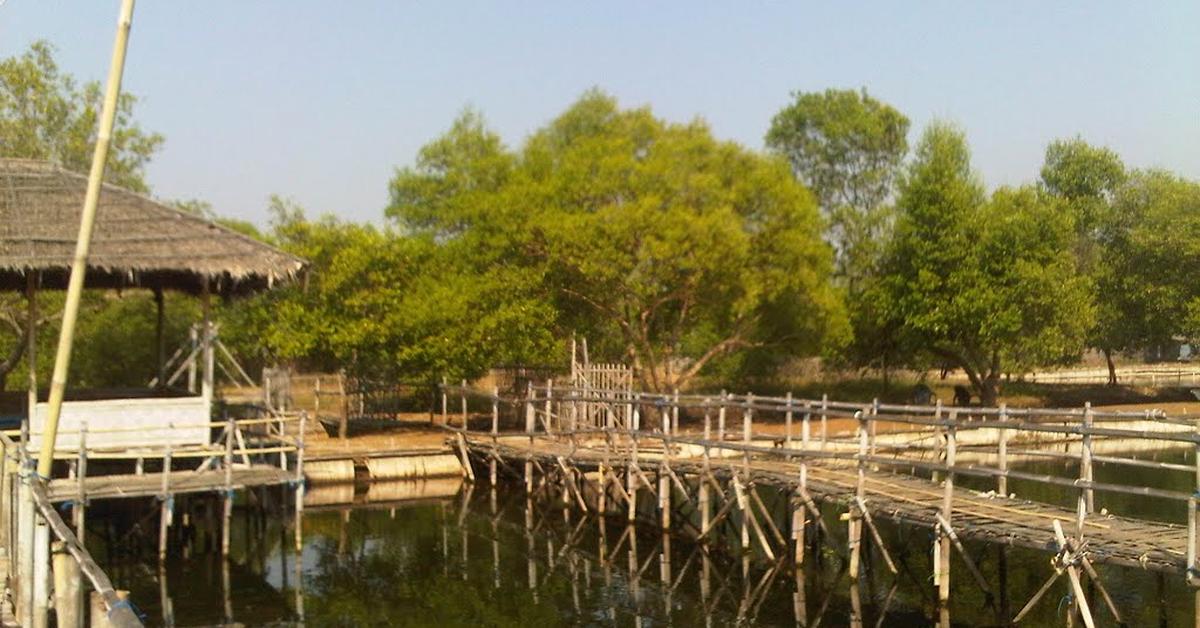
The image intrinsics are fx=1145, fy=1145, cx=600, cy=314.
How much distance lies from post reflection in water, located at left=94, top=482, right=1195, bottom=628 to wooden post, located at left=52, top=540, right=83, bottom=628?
20.7ft

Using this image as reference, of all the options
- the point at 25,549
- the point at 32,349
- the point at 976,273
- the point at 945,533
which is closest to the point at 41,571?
the point at 25,549

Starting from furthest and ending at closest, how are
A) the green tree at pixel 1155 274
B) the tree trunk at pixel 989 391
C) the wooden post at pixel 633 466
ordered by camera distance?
1. the green tree at pixel 1155 274
2. the tree trunk at pixel 989 391
3. the wooden post at pixel 633 466

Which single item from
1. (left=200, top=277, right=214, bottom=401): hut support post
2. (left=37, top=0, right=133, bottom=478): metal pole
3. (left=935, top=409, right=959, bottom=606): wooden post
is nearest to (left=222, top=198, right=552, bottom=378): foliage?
(left=200, top=277, right=214, bottom=401): hut support post

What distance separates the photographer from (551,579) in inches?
639

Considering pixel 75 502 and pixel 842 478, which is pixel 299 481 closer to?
pixel 75 502

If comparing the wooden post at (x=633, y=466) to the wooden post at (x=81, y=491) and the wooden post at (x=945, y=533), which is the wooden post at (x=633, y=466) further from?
the wooden post at (x=81, y=491)

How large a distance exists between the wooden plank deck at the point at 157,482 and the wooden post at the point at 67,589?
7.27 meters

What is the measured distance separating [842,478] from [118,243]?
10872mm

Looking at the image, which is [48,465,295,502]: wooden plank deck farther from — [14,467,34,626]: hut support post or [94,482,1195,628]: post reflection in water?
[14,467,34,626]: hut support post

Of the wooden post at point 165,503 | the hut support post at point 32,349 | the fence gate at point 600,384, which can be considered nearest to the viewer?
the wooden post at point 165,503

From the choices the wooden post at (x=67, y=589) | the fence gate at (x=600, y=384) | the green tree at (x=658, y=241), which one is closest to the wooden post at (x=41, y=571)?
the wooden post at (x=67, y=589)

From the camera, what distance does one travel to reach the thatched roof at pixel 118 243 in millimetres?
15961

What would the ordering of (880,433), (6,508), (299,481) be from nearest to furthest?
(6,508), (299,481), (880,433)

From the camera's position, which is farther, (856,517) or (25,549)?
(856,517)
